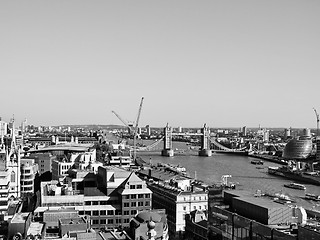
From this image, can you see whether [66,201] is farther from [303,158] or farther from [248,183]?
[303,158]

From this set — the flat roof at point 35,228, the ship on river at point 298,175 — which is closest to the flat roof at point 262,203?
the flat roof at point 35,228

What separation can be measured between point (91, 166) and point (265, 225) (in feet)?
38.4

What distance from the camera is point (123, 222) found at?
57.6 ft

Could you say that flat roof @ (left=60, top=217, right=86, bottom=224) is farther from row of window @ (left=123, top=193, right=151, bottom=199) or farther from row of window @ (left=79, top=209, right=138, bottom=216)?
row of window @ (left=123, top=193, right=151, bottom=199)

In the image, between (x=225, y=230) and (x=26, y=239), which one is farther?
(x=225, y=230)

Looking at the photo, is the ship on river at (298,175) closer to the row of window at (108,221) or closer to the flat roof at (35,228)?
the row of window at (108,221)

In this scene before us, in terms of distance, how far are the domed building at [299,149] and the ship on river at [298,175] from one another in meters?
18.7

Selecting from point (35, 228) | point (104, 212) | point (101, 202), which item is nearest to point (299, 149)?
point (101, 202)

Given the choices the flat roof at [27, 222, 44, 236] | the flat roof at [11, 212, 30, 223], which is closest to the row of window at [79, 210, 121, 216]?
the flat roof at [27, 222, 44, 236]

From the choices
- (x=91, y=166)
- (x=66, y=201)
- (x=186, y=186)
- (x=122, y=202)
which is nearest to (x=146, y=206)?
(x=122, y=202)

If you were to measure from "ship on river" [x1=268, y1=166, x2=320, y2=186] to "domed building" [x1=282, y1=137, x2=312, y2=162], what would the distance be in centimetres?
1874

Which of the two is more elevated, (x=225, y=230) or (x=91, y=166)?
(x=91, y=166)

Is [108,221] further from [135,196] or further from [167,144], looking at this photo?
[167,144]

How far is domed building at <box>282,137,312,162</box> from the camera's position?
6800 centimetres
